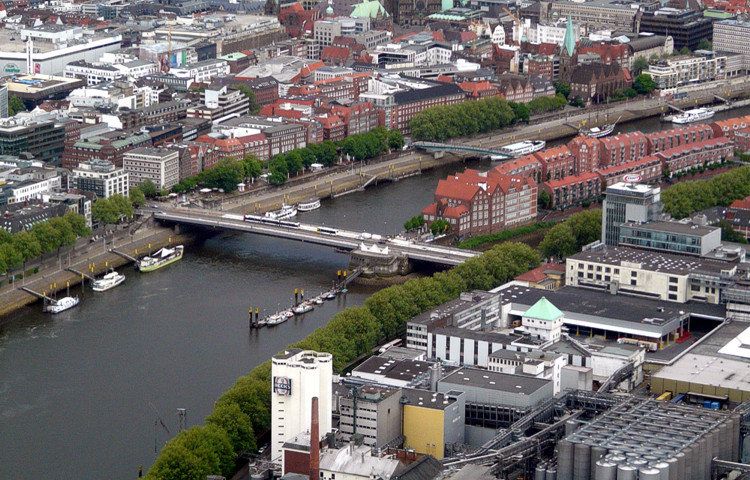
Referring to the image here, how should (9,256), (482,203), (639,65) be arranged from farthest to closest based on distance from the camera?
(639,65), (482,203), (9,256)

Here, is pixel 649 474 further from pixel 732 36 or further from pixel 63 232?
pixel 732 36

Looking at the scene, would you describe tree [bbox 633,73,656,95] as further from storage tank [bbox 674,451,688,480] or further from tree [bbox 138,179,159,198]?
storage tank [bbox 674,451,688,480]

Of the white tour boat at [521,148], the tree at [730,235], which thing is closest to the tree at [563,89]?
the white tour boat at [521,148]

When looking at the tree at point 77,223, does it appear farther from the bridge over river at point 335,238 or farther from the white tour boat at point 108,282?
the bridge over river at point 335,238

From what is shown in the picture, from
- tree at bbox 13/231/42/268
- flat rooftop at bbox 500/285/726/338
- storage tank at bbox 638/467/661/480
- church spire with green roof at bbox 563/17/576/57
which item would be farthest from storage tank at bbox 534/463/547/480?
church spire with green roof at bbox 563/17/576/57

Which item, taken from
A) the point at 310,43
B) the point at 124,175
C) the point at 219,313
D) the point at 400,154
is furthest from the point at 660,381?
the point at 310,43

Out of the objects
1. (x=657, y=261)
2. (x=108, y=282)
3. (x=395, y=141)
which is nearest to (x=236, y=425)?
(x=108, y=282)
